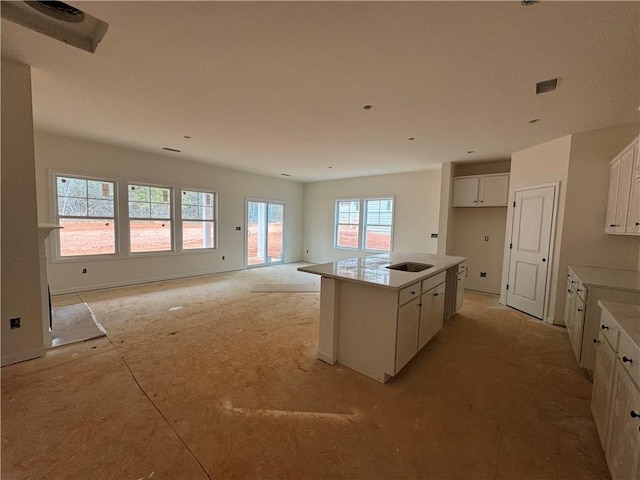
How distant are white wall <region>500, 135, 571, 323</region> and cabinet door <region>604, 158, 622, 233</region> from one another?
43 cm

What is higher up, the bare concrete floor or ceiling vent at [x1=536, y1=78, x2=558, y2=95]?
ceiling vent at [x1=536, y1=78, x2=558, y2=95]

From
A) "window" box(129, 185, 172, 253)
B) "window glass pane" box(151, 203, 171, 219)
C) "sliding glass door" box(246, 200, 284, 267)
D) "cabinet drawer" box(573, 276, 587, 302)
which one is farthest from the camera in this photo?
"sliding glass door" box(246, 200, 284, 267)

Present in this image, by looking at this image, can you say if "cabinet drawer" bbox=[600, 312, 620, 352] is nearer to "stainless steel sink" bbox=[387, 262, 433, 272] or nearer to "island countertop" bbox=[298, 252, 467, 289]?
"island countertop" bbox=[298, 252, 467, 289]

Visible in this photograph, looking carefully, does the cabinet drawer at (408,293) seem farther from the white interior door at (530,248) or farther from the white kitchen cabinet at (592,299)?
the white interior door at (530,248)

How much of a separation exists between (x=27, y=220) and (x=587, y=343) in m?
5.29

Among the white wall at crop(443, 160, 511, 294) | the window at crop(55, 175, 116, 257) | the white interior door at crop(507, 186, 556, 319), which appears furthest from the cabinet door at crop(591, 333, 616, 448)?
the window at crop(55, 175, 116, 257)

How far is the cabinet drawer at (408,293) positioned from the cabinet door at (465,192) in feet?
11.9

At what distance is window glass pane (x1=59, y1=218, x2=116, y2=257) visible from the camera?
4.61 meters

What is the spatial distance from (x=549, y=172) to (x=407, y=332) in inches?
136

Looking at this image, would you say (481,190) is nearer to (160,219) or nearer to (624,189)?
(624,189)

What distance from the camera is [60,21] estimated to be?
1890mm

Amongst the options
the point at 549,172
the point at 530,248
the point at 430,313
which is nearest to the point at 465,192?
the point at 549,172

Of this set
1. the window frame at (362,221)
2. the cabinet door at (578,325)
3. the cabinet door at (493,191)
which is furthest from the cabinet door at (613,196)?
the window frame at (362,221)

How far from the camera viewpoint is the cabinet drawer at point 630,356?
4.11 feet
